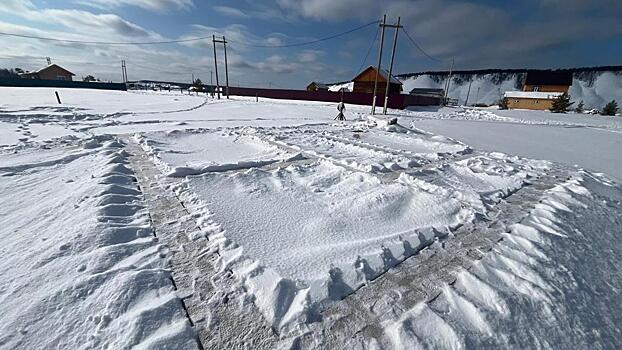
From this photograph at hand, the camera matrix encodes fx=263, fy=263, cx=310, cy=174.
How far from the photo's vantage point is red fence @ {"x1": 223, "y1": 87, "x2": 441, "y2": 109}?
25406mm

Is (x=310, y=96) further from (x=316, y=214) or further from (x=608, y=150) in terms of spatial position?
(x=316, y=214)

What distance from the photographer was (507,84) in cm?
10838

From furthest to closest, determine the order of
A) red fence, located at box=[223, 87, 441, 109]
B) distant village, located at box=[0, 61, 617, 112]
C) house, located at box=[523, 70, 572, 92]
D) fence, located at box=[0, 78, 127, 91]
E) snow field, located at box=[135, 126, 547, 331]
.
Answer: house, located at box=[523, 70, 572, 92]
fence, located at box=[0, 78, 127, 91]
distant village, located at box=[0, 61, 617, 112]
red fence, located at box=[223, 87, 441, 109]
snow field, located at box=[135, 126, 547, 331]

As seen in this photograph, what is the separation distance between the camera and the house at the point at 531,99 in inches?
1769

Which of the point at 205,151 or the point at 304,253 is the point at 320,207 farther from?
the point at 205,151

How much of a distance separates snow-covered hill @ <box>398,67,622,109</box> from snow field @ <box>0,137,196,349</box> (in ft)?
319

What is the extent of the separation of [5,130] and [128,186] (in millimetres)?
7084

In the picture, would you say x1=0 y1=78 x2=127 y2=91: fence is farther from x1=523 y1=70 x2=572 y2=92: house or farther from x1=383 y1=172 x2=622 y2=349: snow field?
x1=523 y1=70 x2=572 y2=92: house

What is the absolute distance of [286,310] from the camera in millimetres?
1886

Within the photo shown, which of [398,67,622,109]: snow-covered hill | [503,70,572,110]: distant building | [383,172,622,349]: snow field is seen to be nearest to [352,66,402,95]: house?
[503,70,572,110]: distant building

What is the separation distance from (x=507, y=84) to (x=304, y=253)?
139m

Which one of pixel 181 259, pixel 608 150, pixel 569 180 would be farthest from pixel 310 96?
pixel 181 259

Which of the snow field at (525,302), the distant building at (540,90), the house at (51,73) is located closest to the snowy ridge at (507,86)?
the distant building at (540,90)

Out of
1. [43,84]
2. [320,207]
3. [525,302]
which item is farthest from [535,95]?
[43,84]
